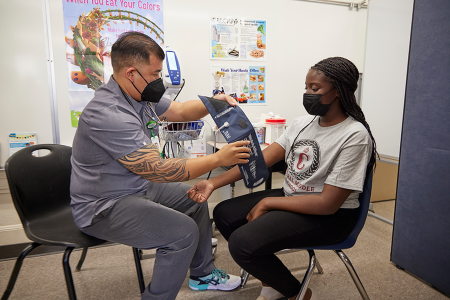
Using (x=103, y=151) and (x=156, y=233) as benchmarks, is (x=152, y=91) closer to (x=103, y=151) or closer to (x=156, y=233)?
(x=103, y=151)

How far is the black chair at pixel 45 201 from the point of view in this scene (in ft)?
3.74

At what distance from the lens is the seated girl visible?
112 cm

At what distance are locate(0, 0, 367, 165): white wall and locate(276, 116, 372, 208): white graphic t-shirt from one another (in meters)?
1.65

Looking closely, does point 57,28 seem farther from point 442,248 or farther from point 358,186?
point 442,248

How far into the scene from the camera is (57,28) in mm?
2379

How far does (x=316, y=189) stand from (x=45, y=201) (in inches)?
50.7

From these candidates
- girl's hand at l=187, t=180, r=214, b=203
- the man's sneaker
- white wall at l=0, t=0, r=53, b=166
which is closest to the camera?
girl's hand at l=187, t=180, r=214, b=203

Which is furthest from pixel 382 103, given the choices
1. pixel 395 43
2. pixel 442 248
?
pixel 442 248

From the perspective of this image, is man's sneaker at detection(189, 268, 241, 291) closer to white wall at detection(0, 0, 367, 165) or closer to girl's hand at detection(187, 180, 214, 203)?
girl's hand at detection(187, 180, 214, 203)

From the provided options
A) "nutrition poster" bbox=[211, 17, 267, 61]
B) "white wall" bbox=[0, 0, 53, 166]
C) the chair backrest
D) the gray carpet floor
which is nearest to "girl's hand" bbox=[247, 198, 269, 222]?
the gray carpet floor

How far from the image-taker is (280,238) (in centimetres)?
112

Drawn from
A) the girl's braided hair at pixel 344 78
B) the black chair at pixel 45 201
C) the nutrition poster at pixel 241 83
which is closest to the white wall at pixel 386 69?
the nutrition poster at pixel 241 83

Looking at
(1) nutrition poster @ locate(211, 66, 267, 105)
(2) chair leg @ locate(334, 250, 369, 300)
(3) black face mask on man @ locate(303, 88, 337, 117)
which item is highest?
(1) nutrition poster @ locate(211, 66, 267, 105)

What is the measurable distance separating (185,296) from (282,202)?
0.82 m
